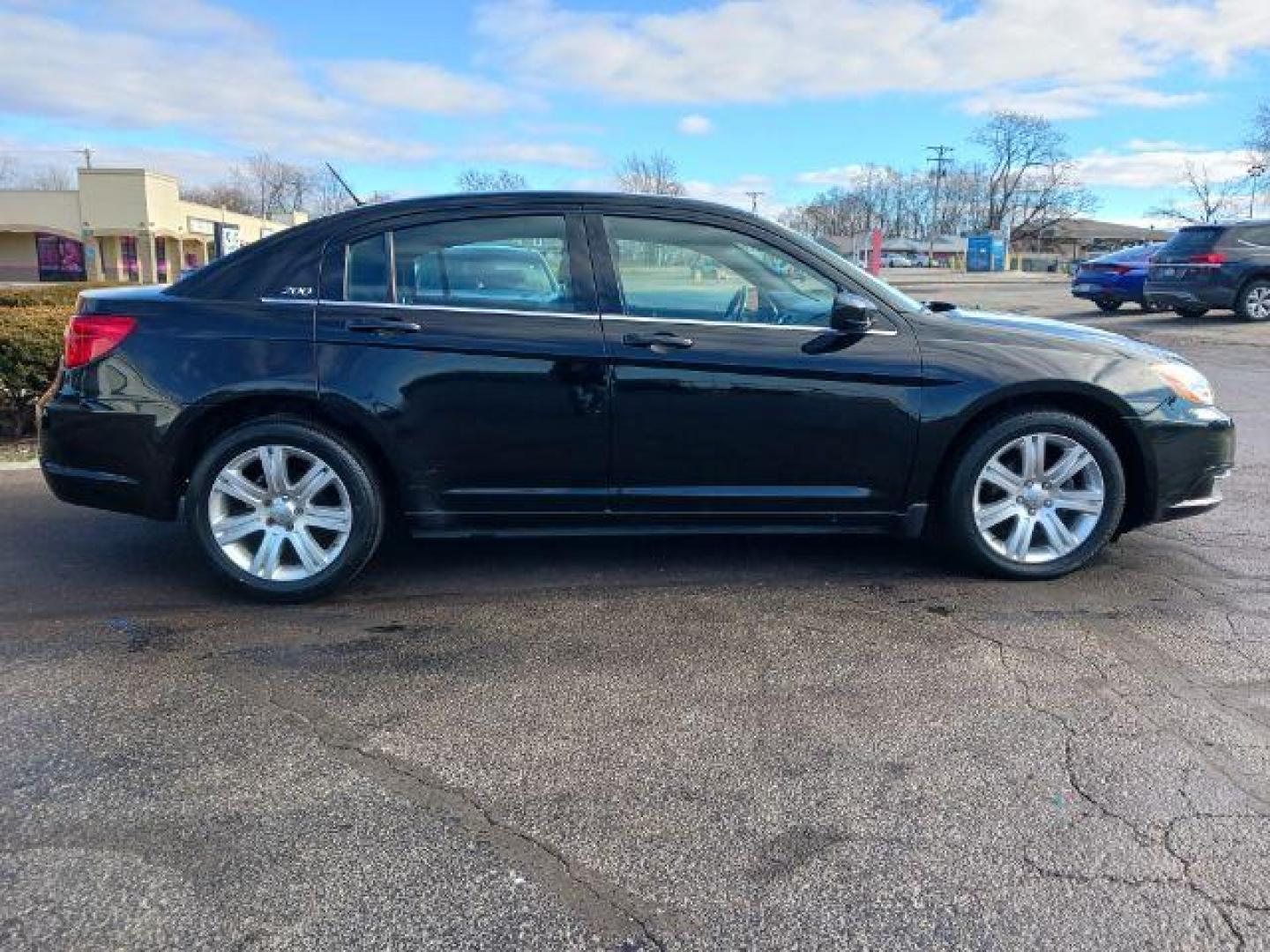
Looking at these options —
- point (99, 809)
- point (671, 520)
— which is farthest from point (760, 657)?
point (99, 809)

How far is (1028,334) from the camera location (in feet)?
14.5

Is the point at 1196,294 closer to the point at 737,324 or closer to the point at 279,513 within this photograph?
the point at 737,324

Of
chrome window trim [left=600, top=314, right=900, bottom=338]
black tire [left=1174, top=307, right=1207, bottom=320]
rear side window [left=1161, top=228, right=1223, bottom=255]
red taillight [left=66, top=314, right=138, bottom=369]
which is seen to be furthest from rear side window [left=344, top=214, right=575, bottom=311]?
black tire [left=1174, top=307, right=1207, bottom=320]

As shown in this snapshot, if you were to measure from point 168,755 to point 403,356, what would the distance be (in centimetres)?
180

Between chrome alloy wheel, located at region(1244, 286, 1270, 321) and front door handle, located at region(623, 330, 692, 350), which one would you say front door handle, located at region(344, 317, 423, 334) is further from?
chrome alloy wheel, located at region(1244, 286, 1270, 321)

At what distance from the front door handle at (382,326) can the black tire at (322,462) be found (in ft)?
1.49

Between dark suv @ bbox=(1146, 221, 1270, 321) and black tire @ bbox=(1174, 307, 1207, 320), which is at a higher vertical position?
dark suv @ bbox=(1146, 221, 1270, 321)

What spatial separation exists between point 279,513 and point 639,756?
2.09 metres

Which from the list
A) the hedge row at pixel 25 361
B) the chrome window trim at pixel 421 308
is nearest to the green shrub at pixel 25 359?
the hedge row at pixel 25 361

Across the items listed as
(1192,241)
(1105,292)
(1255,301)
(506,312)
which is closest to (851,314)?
(506,312)

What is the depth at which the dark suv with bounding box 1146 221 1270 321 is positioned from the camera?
1619 cm

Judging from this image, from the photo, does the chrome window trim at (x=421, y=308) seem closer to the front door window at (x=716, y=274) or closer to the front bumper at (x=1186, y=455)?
the front door window at (x=716, y=274)

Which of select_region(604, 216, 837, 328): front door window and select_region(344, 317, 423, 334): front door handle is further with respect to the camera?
select_region(604, 216, 837, 328): front door window

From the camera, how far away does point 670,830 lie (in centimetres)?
258
